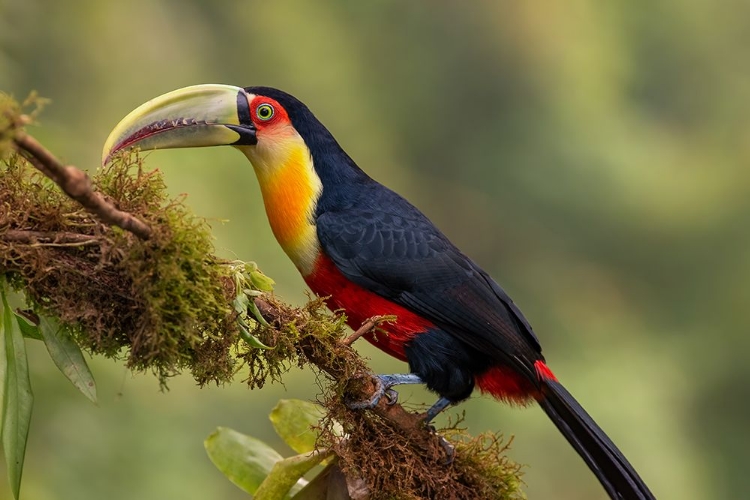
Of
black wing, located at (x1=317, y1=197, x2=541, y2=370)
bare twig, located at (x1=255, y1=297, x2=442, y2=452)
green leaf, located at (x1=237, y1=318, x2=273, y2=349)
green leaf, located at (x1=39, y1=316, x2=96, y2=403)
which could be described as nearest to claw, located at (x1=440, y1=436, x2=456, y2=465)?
→ bare twig, located at (x1=255, y1=297, x2=442, y2=452)

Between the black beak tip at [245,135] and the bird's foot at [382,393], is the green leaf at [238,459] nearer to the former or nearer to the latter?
the bird's foot at [382,393]

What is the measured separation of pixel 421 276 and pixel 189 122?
0.73m

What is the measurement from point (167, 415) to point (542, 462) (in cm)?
197

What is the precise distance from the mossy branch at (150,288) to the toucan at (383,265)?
461 mm

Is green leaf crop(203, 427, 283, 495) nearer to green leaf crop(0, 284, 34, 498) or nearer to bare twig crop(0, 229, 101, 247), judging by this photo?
green leaf crop(0, 284, 34, 498)

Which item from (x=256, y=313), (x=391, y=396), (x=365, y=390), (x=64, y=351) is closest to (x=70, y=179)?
(x=64, y=351)

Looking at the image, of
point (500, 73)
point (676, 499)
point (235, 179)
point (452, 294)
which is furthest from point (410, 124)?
point (452, 294)

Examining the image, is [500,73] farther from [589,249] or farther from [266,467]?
[266,467]

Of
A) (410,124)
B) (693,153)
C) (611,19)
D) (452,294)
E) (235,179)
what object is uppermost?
(611,19)

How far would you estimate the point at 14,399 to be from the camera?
1513mm

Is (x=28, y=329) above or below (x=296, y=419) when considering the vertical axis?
below

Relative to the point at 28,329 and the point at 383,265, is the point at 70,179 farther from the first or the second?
the point at 383,265

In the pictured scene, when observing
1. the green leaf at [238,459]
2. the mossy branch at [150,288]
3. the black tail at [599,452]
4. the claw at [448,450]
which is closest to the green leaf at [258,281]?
the mossy branch at [150,288]

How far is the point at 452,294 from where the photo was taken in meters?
2.36
